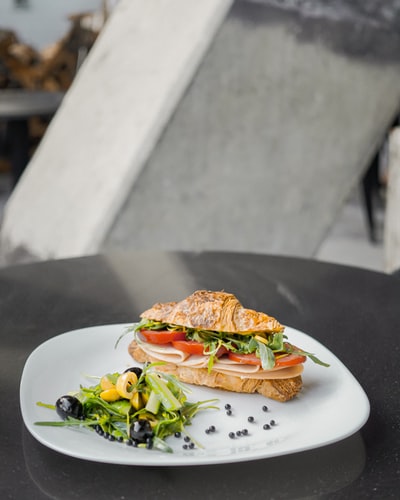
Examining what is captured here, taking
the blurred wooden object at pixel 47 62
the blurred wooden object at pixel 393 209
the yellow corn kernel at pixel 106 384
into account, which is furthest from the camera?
the blurred wooden object at pixel 47 62

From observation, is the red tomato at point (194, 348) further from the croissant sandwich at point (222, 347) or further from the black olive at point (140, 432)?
the black olive at point (140, 432)

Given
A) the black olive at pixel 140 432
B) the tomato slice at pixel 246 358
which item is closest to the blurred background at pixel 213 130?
the tomato slice at pixel 246 358

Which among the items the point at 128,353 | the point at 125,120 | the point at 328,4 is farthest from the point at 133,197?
the point at 128,353

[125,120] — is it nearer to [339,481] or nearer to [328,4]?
[328,4]

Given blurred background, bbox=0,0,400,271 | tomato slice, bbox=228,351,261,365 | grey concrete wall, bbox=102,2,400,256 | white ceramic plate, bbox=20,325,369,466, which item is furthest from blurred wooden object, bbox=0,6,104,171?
tomato slice, bbox=228,351,261,365

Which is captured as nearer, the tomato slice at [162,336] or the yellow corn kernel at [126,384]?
the yellow corn kernel at [126,384]

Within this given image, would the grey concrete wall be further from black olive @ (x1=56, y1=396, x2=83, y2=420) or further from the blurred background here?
black olive @ (x1=56, y1=396, x2=83, y2=420)

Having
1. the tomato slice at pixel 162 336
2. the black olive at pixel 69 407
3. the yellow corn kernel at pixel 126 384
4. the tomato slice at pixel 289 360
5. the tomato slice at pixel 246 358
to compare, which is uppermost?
the tomato slice at pixel 289 360
